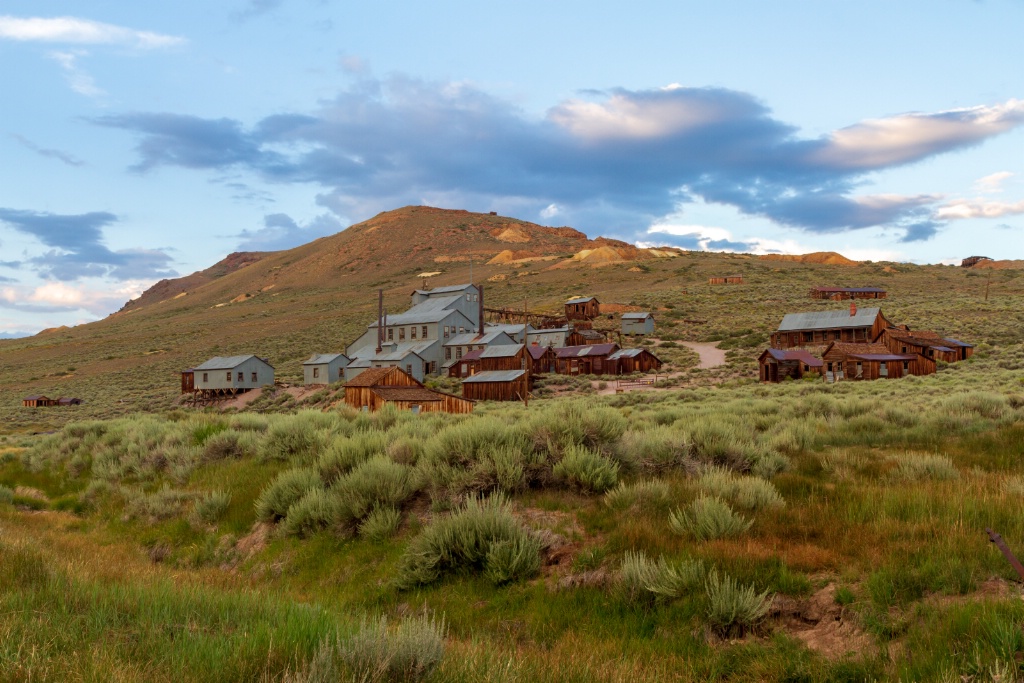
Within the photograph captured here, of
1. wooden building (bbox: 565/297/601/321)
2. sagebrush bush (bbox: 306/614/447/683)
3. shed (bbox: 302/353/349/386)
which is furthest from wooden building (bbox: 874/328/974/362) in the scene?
sagebrush bush (bbox: 306/614/447/683)

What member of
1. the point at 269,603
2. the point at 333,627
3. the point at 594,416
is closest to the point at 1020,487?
the point at 594,416

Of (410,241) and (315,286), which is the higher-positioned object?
(410,241)

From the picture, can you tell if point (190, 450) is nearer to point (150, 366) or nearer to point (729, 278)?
point (150, 366)

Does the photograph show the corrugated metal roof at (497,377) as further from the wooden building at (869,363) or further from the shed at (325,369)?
the wooden building at (869,363)

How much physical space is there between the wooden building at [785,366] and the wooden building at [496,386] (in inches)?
727

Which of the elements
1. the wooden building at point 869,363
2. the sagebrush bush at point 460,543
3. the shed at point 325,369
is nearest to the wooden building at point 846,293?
the wooden building at point 869,363

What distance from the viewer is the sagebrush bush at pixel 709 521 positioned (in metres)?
6.64

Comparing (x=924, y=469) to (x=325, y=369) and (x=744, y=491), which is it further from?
(x=325, y=369)

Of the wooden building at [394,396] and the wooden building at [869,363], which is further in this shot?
the wooden building at [869,363]

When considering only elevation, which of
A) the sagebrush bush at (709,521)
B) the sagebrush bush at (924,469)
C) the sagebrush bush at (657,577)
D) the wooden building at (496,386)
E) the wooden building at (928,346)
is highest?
the wooden building at (928,346)

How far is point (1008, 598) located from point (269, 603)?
18.3ft

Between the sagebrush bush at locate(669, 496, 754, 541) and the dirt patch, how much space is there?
1114mm

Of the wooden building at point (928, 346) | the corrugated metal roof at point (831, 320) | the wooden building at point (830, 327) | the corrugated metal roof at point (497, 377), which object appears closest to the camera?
the wooden building at point (928, 346)

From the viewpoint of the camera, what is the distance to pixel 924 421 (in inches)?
523
